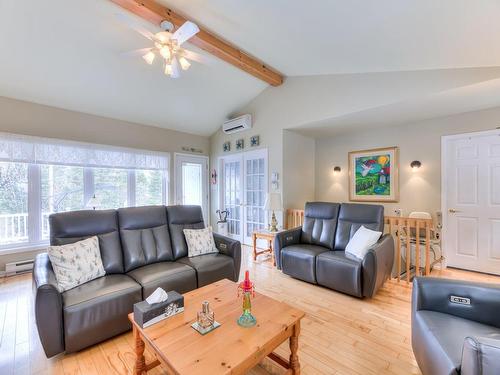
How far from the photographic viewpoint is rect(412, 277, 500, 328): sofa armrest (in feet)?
4.62

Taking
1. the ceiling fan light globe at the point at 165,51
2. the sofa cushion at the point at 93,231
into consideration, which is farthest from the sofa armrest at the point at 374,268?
the ceiling fan light globe at the point at 165,51

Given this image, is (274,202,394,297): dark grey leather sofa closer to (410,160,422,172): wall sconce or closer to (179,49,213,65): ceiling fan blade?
(410,160,422,172): wall sconce

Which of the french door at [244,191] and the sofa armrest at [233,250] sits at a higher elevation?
the french door at [244,191]

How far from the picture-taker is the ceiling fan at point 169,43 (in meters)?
2.07

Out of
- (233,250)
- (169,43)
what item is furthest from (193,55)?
(233,250)

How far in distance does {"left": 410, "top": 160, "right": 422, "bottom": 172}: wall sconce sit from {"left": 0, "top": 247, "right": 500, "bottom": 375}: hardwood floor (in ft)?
6.87

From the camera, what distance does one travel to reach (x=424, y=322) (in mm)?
1422

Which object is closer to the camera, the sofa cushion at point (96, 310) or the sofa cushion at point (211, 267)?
the sofa cushion at point (96, 310)

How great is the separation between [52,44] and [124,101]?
1.28 meters

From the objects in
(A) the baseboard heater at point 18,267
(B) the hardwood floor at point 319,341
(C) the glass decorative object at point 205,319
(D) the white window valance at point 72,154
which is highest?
(D) the white window valance at point 72,154

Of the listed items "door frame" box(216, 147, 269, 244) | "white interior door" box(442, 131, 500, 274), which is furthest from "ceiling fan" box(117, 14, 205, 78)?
"white interior door" box(442, 131, 500, 274)

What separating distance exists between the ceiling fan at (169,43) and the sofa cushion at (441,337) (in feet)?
8.93

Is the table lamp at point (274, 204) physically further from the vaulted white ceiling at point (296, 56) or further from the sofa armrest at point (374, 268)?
the sofa armrest at point (374, 268)

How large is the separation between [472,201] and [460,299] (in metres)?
2.90
